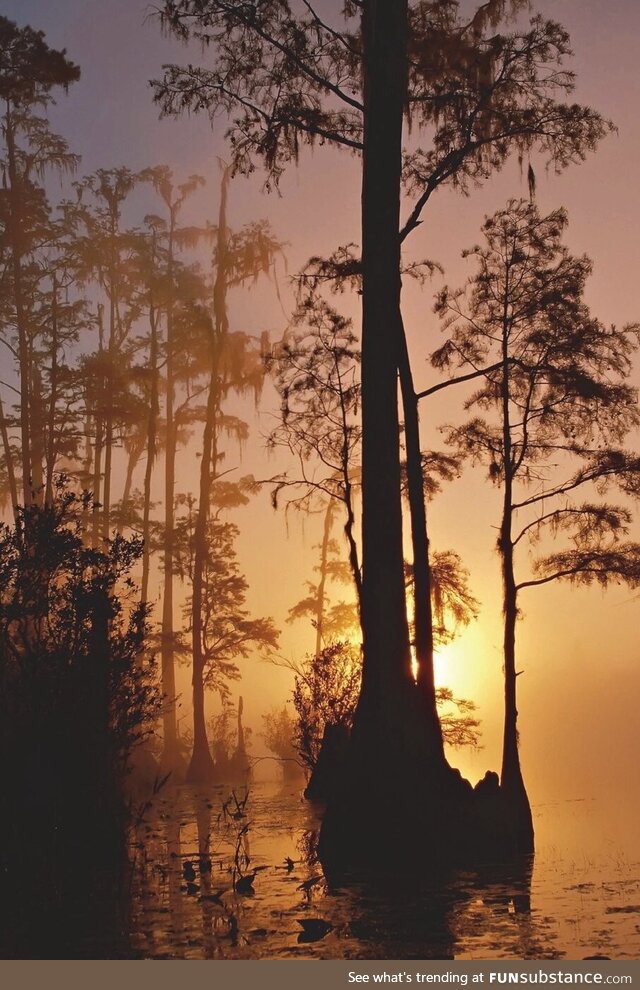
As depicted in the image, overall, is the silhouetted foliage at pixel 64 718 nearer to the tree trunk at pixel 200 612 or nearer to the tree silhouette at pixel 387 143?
the tree silhouette at pixel 387 143

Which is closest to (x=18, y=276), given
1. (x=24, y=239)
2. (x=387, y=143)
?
(x=24, y=239)

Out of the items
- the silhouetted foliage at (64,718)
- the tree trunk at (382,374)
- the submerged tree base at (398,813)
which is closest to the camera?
the silhouetted foliage at (64,718)

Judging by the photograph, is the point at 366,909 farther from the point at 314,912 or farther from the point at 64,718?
the point at 64,718

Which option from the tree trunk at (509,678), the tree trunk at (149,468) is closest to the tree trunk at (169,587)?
the tree trunk at (149,468)

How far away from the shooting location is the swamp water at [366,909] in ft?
22.6

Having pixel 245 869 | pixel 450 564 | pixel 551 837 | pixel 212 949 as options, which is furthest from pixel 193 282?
pixel 212 949

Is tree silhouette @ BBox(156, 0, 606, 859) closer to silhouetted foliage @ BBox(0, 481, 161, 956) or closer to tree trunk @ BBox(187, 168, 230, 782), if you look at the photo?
silhouetted foliage @ BBox(0, 481, 161, 956)

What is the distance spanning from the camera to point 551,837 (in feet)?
58.2

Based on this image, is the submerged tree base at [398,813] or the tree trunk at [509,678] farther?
the tree trunk at [509,678]

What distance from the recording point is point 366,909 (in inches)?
336

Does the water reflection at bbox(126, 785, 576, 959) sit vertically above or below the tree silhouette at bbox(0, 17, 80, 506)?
below

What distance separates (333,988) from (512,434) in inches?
495

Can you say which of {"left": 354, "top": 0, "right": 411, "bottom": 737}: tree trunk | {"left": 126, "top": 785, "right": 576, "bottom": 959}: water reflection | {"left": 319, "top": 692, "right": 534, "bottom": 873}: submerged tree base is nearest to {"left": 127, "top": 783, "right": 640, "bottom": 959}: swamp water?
{"left": 126, "top": 785, "right": 576, "bottom": 959}: water reflection

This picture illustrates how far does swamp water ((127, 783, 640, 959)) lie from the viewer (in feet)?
22.6
